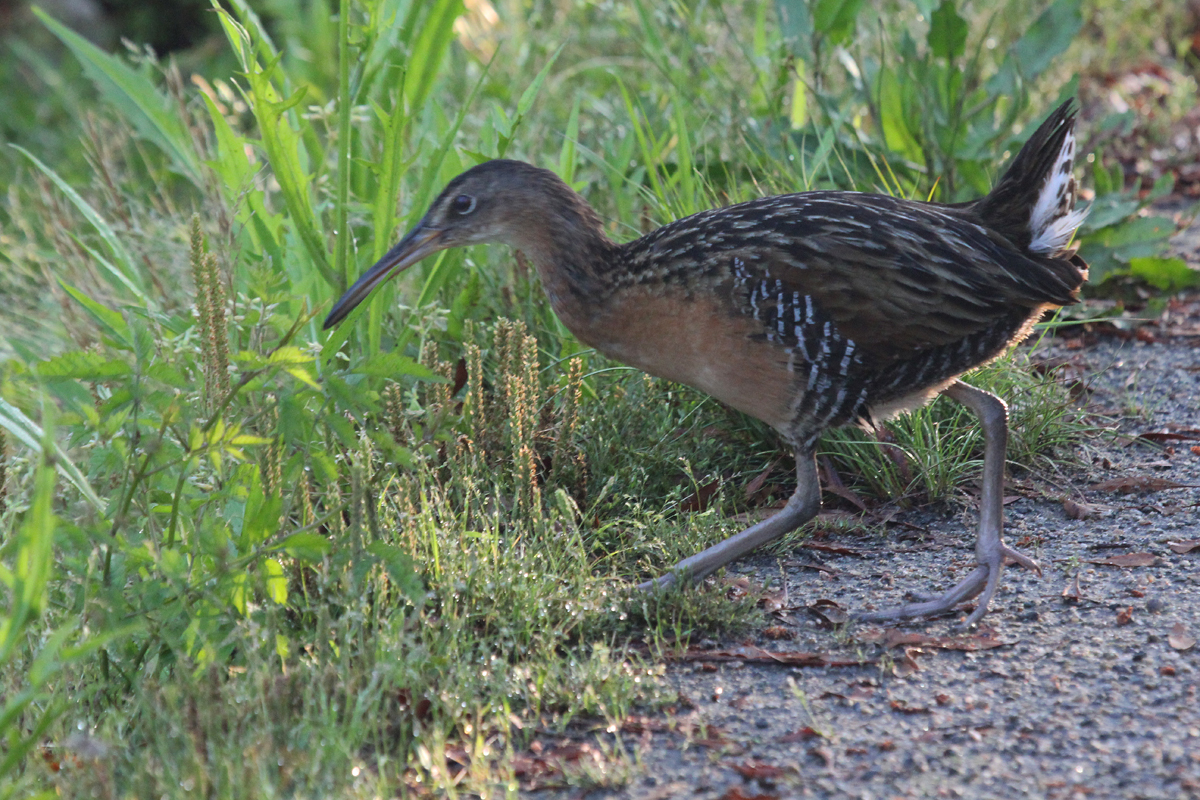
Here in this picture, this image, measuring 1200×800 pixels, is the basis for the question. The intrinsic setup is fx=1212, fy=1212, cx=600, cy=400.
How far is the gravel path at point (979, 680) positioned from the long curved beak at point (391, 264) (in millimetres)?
1365

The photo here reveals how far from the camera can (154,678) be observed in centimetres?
291

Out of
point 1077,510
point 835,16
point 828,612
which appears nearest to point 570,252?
point 828,612

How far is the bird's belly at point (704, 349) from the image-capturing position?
11.0 feet

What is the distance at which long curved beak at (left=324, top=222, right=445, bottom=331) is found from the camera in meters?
3.64

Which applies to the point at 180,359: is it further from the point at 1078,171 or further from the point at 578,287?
the point at 1078,171

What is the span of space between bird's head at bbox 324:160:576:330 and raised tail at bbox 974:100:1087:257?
Result: 1.30 m

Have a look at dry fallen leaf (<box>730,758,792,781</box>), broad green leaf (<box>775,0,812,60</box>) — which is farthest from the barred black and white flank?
broad green leaf (<box>775,0,812,60</box>)

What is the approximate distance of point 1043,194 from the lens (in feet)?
11.4

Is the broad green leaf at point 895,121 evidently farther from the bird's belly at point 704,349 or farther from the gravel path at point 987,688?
the bird's belly at point 704,349

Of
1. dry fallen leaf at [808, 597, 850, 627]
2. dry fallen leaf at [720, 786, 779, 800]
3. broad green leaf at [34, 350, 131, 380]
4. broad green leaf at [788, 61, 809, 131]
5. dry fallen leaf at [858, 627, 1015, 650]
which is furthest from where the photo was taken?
broad green leaf at [788, 61, 809, 131]

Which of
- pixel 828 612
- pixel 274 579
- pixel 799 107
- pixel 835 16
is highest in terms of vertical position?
pixel 835 16

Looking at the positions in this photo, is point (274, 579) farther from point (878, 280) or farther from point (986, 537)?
point (986, 537)

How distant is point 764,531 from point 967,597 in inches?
22.9

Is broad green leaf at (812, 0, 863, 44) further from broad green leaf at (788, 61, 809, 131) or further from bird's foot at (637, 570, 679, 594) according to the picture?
bird's foot at (637, 570, 679, 594)
